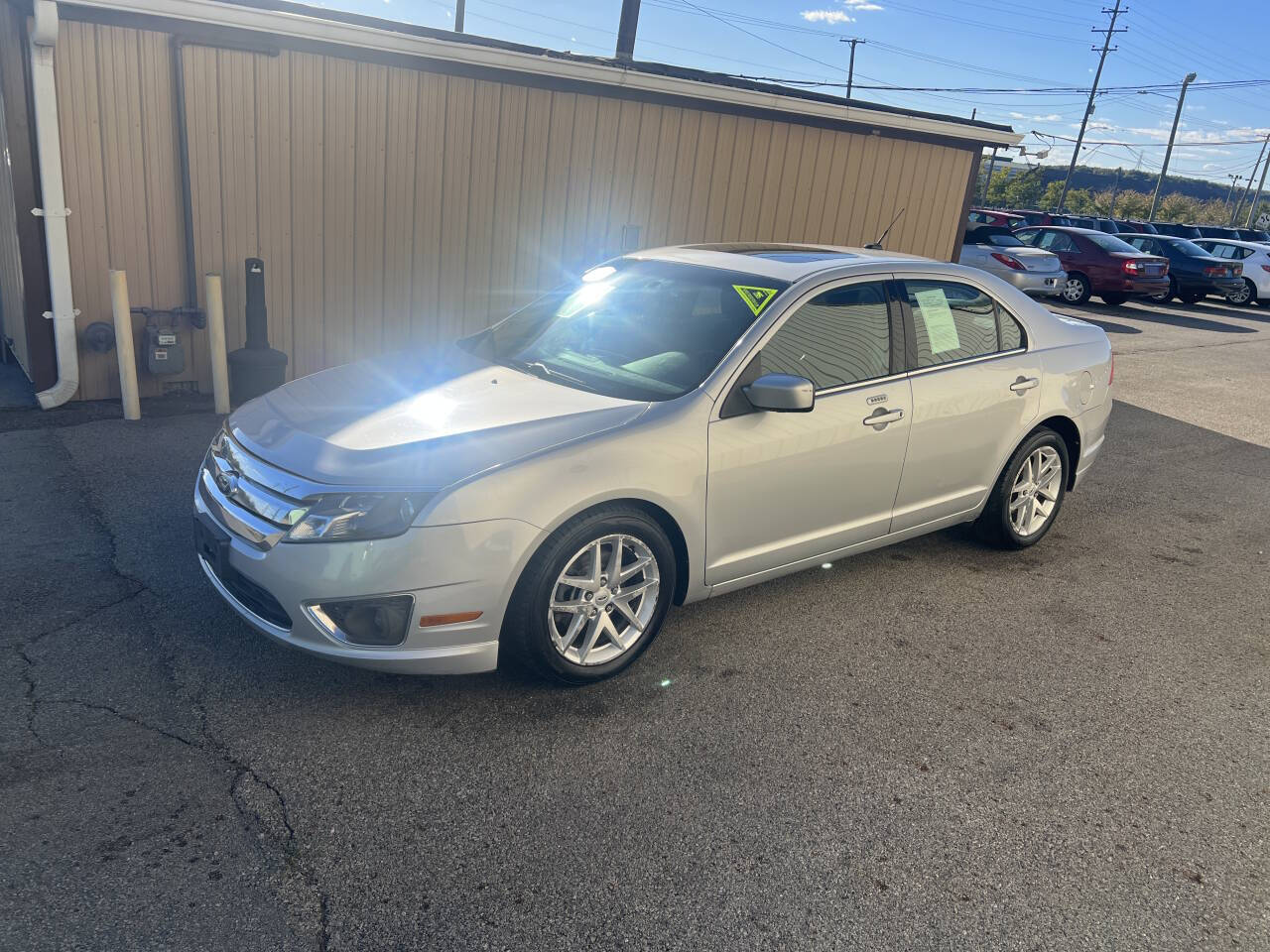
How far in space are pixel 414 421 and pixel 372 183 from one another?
526cm

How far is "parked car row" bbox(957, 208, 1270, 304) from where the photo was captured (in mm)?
18703

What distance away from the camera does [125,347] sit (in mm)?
6895

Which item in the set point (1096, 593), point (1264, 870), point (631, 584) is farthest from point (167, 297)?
point (1264, 870)

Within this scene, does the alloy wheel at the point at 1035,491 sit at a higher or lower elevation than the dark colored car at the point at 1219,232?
lower

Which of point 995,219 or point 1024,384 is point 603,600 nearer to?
point 1024,384

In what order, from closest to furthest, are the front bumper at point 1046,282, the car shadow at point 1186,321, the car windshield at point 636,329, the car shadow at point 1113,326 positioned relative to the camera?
the car windshield at point 636,329 → the car shadow at point 1113,326 → the car shadow at point 1186,321 → the front bumper at point 1046,282

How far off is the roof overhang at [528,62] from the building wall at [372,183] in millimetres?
226

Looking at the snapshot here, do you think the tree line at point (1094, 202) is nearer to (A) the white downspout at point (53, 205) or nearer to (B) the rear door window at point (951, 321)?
(B) the rear door window at point (951, 321)

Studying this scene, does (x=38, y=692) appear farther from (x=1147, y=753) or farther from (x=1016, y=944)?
(x=1147, y=753)


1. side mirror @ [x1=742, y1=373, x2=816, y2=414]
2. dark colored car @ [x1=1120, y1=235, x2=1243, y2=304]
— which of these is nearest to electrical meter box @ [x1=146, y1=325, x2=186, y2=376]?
side mirror @ [x1=742, y1=373, x2=816, y2=414]

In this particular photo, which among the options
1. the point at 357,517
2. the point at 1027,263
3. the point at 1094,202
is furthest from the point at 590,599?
the point at 1094,202

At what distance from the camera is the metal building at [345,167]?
7004 mm

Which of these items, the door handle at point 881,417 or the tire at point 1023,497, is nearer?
the door handle at point 881,417

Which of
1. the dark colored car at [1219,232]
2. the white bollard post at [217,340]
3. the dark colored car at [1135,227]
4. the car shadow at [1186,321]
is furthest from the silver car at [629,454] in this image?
the dark colored car at [1219,232]
